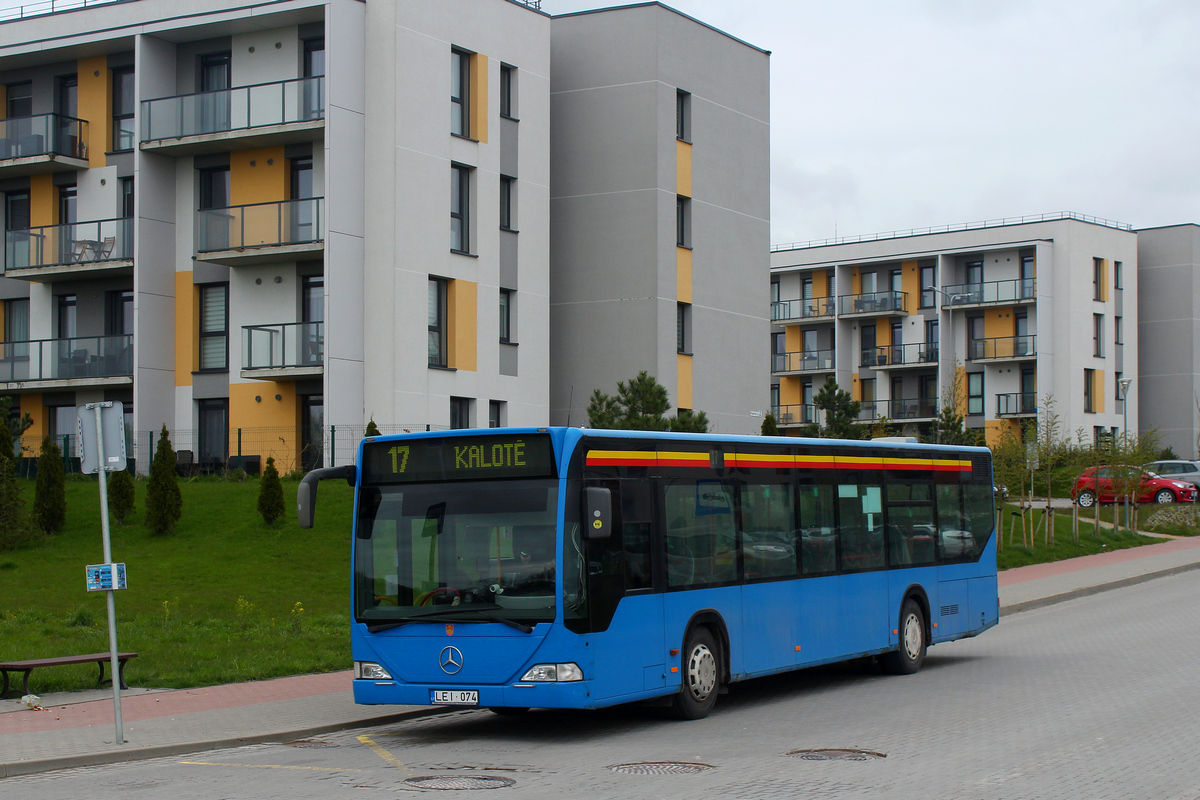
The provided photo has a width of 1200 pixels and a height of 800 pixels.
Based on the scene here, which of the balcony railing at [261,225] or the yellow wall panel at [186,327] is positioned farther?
the yellow wall panel at [186,327]

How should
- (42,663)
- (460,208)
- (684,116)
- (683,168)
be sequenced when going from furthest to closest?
1. (684,116)
2. (683,168)
3. (460,208)
4. (42,663)

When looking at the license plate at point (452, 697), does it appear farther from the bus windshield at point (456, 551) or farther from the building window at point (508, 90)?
the building window at point (508, 90)

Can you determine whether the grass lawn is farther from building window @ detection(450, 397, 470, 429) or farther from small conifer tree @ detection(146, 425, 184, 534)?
building window @ detection(450, 397, 470, 429)

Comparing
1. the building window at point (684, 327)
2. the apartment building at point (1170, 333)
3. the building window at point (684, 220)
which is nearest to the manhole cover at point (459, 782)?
the building window at point (684, 327)

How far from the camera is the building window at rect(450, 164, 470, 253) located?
33750 mm

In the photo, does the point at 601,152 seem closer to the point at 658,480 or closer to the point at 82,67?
the point at 82,67

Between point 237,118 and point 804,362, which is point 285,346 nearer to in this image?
point 237,118

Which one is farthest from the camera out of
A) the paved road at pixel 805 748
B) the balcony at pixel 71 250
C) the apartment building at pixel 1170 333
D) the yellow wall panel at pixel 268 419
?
the apartment building at pixel 1170 333

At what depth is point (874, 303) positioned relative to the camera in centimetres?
7550

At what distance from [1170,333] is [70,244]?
59.6m

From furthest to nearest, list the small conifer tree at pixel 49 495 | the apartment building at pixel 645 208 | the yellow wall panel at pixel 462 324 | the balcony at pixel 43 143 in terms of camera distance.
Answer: the apartment building at pixel 645 208 < the balcony at pixel 43 143 < the yellow wall panel at pixel 462 324 < the small conifer tree at pixel 49 495

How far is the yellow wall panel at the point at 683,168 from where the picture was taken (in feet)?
124

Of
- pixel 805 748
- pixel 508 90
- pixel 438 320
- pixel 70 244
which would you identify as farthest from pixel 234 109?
pixel 805 748

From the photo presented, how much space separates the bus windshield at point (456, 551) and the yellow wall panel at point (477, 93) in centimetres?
2391
